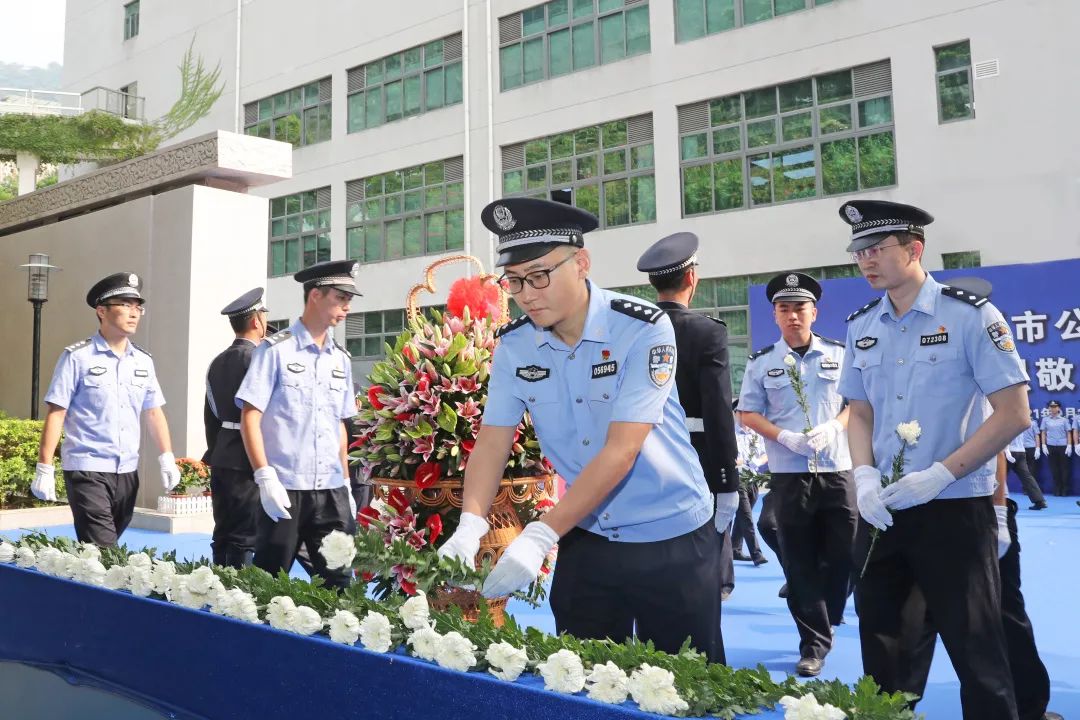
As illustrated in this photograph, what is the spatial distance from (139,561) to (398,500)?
94 cm

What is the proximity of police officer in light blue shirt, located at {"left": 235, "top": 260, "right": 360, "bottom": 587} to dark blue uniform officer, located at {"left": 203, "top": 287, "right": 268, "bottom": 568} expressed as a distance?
1285 mm

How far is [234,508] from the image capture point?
593 cm

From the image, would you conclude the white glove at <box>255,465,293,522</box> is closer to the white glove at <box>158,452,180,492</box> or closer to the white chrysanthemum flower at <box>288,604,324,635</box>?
the white glove at <box>158,452,180,492</box>

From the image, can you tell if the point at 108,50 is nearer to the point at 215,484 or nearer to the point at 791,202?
the point at 791,202

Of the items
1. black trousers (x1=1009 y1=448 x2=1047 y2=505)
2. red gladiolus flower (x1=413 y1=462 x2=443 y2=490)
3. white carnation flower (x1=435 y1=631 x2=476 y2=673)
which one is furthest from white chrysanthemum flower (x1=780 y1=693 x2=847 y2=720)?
black trousers (x1=1009 y1=448 x2=1047 y2=505)

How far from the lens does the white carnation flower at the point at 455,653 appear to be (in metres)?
2.03

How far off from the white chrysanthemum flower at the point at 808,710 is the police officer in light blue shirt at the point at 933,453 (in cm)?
144

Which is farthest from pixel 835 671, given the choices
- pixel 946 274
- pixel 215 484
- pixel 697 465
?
pixel 946 274

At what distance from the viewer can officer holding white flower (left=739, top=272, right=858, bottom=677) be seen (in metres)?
4.80

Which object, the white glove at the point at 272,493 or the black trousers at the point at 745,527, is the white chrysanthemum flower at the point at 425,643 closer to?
the white glove at the point at 272,493

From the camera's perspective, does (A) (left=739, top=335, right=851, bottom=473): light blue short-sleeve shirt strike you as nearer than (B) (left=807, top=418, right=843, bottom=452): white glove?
No

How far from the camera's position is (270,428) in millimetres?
4633

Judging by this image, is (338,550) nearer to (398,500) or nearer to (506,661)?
(506,661)

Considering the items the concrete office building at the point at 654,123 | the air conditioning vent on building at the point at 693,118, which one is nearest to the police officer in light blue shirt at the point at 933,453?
the concrete office building at the point at 654,123
